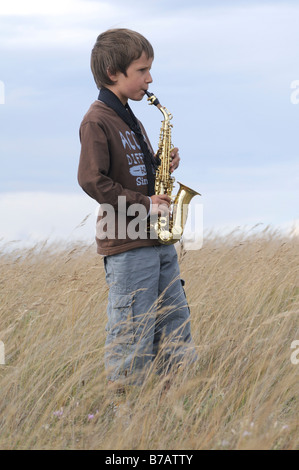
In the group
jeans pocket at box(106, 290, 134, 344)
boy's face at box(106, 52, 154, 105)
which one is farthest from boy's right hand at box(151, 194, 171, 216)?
boy's face at box(106, 52, 154, 105)

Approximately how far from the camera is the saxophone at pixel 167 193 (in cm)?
407

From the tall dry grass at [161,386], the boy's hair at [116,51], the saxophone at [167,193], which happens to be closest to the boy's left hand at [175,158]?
the saxophone at [167,193]

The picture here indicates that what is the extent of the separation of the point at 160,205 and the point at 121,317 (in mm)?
727

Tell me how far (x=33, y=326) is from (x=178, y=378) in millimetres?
1695

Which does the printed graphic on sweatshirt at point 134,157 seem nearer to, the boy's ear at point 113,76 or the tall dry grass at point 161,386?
the boy's ear at point 113,76

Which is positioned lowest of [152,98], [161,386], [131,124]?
[161,386]

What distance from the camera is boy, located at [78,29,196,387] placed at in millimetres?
3846

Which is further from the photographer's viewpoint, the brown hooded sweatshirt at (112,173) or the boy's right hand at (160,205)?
the boy's right hand at (160,205)

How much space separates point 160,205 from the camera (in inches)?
157

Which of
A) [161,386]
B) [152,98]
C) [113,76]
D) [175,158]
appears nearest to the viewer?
[161,386]

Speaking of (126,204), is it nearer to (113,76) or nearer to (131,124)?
(131,124)

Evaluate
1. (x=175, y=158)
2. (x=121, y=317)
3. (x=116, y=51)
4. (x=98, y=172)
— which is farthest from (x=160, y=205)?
(x=116, y=51)

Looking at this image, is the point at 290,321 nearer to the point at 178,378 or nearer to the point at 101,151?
the point at 178,378

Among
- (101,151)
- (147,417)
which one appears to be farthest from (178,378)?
(101,151)
